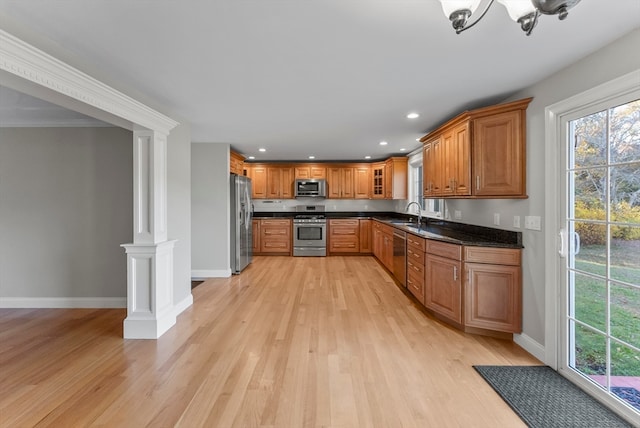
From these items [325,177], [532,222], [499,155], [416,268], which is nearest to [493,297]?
[532,222]

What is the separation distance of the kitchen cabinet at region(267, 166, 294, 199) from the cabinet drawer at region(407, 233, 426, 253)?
391 cm

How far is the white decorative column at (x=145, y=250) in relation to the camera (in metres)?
2.82

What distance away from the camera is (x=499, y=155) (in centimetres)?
275

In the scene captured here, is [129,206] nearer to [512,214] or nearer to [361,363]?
[361,363]

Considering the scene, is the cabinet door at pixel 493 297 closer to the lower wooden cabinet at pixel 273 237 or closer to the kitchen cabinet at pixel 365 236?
the kitchen cabinet at pixel 365 236

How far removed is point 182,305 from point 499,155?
3.86 metres

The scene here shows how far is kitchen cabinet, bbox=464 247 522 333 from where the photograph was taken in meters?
2.66

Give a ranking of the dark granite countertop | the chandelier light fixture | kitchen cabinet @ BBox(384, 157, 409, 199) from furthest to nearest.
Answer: kitchen cabinet @ BBox(384, 157, 409, 199), the dark granite countertop, the chandelier light fixture

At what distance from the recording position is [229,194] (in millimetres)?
5074

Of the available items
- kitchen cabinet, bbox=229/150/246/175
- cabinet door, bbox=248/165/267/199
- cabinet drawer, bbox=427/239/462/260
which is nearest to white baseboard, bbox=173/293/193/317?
kitchen cabinet, bbox=229/150/246/175

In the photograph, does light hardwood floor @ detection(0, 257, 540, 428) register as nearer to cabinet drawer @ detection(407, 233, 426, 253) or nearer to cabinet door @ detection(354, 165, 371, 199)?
cabinet drawer @ detection(407, 233, 426, 253)

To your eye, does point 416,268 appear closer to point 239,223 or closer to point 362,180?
point 239,223

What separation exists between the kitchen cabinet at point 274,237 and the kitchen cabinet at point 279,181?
75cm

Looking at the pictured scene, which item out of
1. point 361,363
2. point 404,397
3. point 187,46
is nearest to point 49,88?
point 187,46
